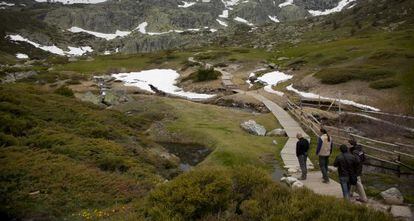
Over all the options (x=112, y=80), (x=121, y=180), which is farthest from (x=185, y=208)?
(x=112, y=80)

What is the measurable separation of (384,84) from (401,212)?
29.4 metres

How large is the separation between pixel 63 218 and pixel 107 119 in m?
16.5

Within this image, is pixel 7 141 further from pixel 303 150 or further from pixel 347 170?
pixel 347 170

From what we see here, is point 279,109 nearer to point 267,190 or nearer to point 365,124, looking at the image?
point 365,124

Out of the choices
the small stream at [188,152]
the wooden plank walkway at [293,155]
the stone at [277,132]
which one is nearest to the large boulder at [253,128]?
the stone at [277,132]

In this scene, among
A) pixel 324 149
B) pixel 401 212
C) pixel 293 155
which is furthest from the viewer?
pixel 293 155

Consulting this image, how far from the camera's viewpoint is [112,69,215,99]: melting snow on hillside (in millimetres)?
56275

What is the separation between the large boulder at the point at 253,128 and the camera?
31.9 metres

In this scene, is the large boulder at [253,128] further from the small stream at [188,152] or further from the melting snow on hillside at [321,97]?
the melting snow on hillside at [321,97]

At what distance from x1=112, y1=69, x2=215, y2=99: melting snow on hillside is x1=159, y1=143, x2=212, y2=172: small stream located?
22287mm

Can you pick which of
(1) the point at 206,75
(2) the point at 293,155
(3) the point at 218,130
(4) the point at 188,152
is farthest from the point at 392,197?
(1) the point at 206,75

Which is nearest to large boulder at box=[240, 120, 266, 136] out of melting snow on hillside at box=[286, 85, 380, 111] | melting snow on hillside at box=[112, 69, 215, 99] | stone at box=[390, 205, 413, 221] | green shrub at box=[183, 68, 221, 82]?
melting snow on hillside at box=[286, 85, 380, 111]

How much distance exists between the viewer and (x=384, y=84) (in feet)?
134

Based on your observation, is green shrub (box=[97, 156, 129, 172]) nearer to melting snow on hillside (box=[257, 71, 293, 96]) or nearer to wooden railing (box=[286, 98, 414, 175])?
wooden railing (box=[286, 98, 414, 175])
